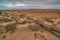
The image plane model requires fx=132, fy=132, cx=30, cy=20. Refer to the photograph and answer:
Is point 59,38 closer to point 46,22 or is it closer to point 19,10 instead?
point 46,22

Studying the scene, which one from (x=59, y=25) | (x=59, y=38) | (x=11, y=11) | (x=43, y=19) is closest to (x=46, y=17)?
(x=43, y=19)

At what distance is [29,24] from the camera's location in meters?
3.10

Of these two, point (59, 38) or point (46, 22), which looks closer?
point (59, 38)

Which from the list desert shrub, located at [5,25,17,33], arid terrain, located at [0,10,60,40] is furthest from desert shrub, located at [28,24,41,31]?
desert shrub, located at [5,25,17,33]

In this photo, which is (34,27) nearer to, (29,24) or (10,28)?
(29,24)

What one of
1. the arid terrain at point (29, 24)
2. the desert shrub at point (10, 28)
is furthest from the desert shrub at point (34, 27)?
the desert shrub at point (10, 28)

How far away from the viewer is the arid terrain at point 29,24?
9.77 feet

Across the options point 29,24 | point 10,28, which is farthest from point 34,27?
point 10,28

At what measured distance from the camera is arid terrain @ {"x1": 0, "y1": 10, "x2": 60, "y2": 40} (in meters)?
2.98

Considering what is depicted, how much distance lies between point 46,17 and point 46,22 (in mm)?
119

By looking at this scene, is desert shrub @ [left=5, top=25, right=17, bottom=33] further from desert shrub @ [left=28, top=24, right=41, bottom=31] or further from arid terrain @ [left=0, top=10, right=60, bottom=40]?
desert shrub @ [left=28, top=24, right=41, bottom=31]

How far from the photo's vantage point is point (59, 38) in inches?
114

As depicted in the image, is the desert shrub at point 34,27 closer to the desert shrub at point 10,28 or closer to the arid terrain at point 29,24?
the arid terrain at point 29,24

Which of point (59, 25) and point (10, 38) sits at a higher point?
point (59, 25)
